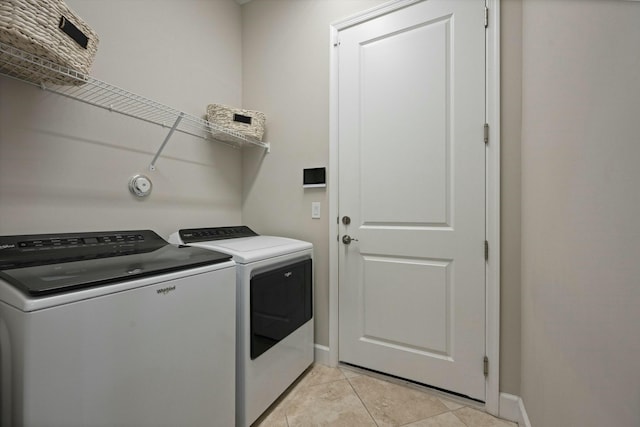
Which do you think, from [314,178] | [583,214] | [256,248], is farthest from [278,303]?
[583,214]

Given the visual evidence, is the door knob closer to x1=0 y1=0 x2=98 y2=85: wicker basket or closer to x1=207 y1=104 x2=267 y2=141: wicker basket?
x1=207 y1=104 x2=267 y2=141: wicker basket

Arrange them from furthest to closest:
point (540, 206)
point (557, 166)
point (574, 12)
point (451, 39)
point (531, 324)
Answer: point (451, 39), point (531, 324), point (540, 206), point (557, 166), point (574, 12)

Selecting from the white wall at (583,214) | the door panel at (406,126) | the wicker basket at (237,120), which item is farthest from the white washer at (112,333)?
the white wall at (583,214)

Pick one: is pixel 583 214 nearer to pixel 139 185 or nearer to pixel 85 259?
pixel 85 259

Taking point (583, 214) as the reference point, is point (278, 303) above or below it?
below

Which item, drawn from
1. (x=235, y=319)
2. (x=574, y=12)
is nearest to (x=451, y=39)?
(x=574, y=12)

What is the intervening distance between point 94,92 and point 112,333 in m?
1.18

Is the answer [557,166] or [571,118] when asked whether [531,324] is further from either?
[571,118]

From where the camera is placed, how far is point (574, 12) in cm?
84

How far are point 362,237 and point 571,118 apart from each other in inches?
46.4

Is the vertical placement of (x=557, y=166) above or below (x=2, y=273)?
above

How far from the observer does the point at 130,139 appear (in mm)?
1509

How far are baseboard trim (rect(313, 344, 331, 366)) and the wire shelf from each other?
1.60 meters

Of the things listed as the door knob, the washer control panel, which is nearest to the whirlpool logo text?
the washer control panel
